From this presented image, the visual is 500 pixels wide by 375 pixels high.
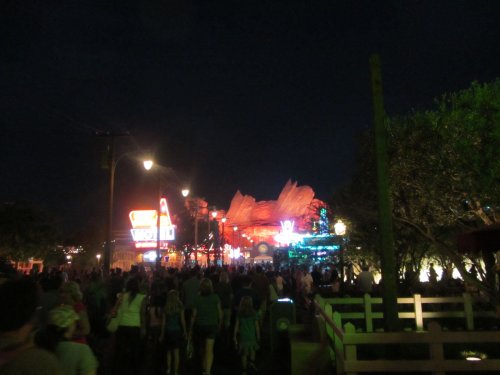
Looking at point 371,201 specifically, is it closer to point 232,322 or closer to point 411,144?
point 411,144

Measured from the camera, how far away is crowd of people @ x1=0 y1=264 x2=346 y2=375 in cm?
271

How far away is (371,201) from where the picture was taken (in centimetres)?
1900

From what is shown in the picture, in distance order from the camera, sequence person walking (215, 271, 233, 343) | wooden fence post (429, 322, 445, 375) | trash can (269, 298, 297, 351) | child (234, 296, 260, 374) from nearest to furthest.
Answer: wooden fence post (429, 322, 445, 375) < child (234, 296, 260, 374) < trash can (269, 298, 297, 351) < person walking (215, 271, 233, 343)

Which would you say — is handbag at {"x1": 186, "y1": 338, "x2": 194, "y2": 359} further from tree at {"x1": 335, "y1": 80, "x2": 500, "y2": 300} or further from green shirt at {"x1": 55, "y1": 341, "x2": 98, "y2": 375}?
tree at {"x1": 335, "y1": 80, "x2": 500, "y2": 300}

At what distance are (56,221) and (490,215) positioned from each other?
3905 cm

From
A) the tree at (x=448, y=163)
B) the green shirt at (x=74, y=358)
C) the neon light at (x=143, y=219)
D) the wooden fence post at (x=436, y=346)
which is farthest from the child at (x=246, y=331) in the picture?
the neon light at (x=143, y=219)

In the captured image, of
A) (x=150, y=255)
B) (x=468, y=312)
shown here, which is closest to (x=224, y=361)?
(x=468, y=312)

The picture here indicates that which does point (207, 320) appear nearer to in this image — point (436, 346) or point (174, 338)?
point (174, 338)

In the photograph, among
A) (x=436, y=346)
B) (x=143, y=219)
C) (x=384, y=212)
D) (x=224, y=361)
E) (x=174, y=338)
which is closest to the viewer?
(x=436, y=346)

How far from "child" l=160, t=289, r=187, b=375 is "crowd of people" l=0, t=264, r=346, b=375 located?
19 millimetres

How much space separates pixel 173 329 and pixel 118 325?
104cm

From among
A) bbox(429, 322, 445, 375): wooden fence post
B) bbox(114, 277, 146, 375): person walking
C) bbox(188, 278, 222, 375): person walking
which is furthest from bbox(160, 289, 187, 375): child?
bbox(429, 322, 445, 375): wooden fence post

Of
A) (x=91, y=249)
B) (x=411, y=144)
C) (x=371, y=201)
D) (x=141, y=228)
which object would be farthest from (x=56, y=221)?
(x=411, y=144)

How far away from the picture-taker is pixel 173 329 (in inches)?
349
